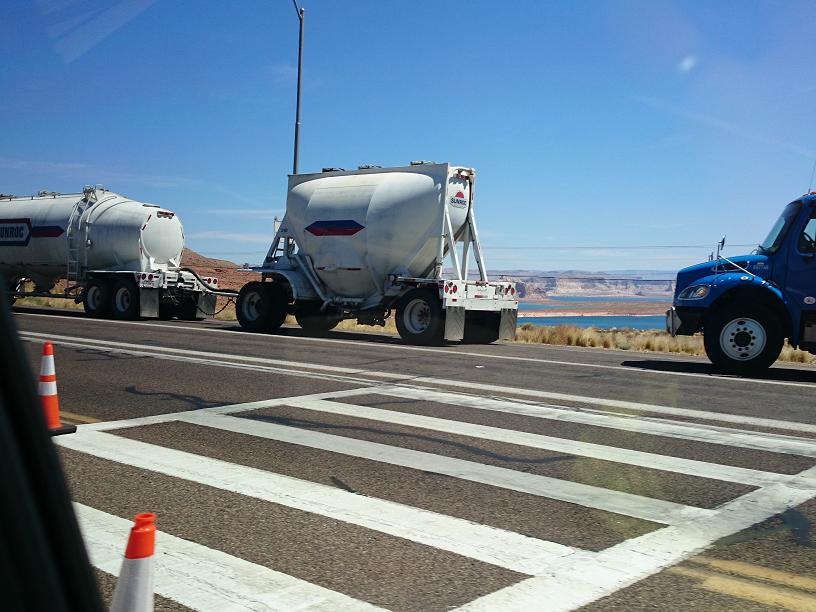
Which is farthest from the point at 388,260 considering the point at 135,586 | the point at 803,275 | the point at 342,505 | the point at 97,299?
the point at 135,586

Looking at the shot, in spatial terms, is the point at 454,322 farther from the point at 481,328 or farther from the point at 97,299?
the point at 97,299

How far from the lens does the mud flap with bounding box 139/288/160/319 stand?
892 inches

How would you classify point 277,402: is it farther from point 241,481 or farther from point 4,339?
point 4,339

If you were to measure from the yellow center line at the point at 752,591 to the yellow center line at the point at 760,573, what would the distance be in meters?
0.08

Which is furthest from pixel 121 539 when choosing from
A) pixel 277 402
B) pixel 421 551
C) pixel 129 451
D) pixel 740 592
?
pixel 277 402

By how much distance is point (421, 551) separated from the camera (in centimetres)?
428

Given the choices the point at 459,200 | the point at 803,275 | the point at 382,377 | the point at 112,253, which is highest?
the point at 459,200

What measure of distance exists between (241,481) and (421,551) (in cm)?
176

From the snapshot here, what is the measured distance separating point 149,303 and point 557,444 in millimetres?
17853

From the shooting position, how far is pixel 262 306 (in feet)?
65.1

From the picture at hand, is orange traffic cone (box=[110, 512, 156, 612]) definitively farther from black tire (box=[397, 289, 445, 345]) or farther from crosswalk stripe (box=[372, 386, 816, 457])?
black tire (box=[397, 289, 445, 345])

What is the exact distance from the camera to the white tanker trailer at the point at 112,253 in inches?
912

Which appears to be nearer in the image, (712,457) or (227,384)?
(712,457)

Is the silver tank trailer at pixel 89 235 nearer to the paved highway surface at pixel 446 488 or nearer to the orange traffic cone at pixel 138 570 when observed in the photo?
the paved highway surface at pixel 446 488
